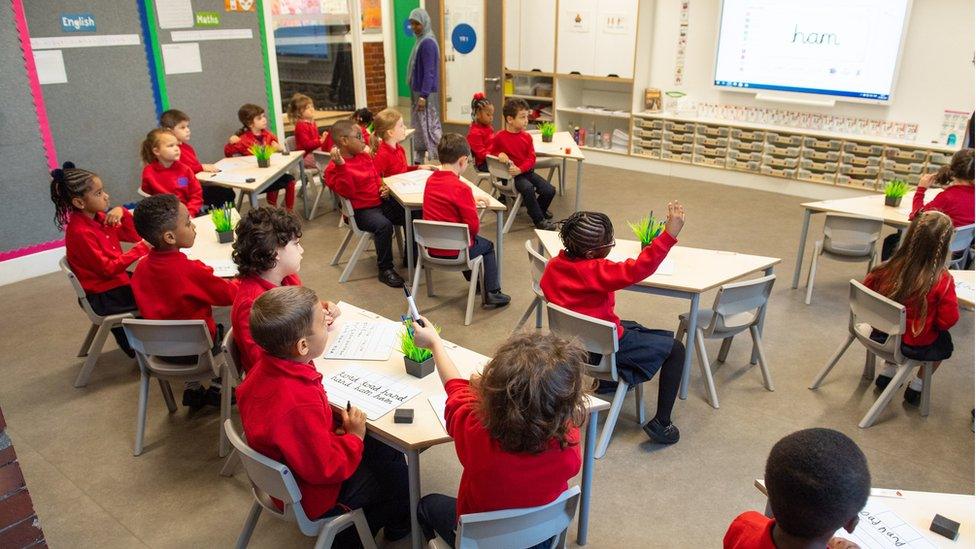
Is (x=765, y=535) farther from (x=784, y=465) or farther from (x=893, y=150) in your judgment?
(x=893, y=150)

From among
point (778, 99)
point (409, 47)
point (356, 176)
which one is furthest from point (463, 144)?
point (409, 47)

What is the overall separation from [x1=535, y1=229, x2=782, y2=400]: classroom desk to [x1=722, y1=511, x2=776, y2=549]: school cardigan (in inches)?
65.8

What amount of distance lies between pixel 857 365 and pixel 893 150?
354 centimetres

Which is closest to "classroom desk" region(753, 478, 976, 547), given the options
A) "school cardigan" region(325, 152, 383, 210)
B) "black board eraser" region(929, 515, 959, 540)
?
"black board eraser" region(929, 515, 959, 540)

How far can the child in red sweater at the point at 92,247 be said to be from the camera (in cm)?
354

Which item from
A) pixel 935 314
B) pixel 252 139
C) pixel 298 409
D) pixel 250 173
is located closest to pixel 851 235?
pixel 935 314

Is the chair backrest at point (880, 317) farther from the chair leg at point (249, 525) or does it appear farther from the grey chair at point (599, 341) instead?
the chair leg at point (249, 525)

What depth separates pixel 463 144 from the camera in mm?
4457

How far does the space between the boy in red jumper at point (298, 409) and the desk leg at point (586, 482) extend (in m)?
0.81

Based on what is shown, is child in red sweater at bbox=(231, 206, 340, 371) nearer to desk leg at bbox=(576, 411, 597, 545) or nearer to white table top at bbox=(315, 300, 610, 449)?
white table top at bbox=(315, 300, 610, 449)

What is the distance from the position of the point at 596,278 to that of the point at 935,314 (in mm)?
1611

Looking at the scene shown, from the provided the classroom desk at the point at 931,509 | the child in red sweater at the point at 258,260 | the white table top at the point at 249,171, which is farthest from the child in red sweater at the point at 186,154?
the classroom desk at the point at 931,509

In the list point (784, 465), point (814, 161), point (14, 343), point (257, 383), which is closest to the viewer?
point (784, 465)

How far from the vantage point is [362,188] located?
4930mm
